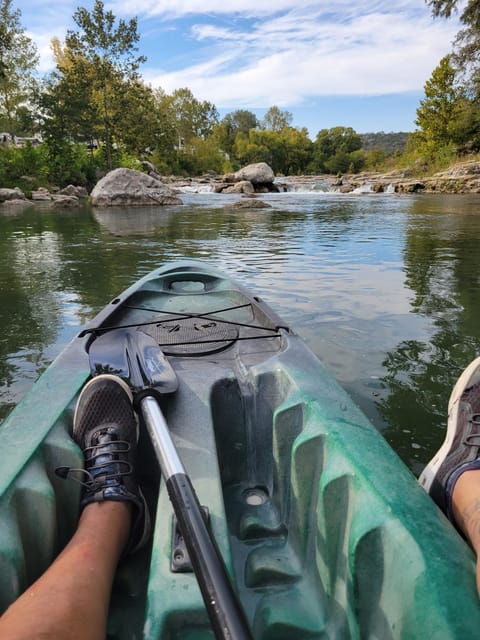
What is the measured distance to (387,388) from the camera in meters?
2.80

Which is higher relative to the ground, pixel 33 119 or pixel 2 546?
pixel 33 119

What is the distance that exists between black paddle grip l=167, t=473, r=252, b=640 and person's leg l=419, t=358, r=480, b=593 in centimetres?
54

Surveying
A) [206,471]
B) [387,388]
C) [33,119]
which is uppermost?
[33,119]

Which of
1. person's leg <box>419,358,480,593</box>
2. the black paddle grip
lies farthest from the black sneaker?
person's leg <box>419,358,480,593</box>

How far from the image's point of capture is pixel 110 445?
5.05ft

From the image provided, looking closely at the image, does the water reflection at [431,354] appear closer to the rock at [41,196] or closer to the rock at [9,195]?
the rock at [9,195]

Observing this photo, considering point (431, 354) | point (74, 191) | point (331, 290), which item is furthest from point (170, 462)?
point (74, 191)

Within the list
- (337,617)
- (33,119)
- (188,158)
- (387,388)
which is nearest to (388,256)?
(387,388)

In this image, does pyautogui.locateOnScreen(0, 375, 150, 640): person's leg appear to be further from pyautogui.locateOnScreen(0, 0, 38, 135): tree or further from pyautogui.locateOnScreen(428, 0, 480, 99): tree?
pyautogui.locateOnScreen(0, 0, 38, 135): tree

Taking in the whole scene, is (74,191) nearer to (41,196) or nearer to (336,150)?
(41,196)

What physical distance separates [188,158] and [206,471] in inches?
2094

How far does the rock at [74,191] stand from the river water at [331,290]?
456 inches

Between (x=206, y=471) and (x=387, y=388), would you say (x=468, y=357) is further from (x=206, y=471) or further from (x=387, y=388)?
(x=206, y=471)

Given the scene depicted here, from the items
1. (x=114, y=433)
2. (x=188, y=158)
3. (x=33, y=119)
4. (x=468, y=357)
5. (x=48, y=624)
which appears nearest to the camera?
(x=48, y=624)
